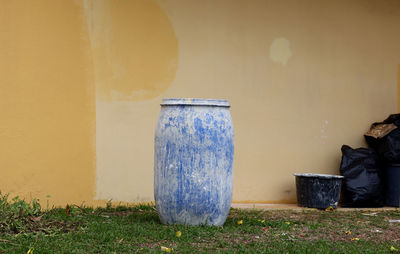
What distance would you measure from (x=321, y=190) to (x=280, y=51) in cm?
172

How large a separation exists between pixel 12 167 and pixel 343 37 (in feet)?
13.8

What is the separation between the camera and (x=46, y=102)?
586 cm

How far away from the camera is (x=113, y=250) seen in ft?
12.8

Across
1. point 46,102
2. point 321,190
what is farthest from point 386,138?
point 46,102

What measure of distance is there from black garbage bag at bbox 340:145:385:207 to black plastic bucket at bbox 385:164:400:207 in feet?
0.32

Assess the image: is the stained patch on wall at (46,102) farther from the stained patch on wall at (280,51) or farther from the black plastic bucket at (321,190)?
the black plastic bucket at (321,190)

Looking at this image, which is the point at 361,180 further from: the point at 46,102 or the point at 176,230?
the point at 46,102

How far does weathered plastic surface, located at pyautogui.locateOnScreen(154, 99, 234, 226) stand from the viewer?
482 cm

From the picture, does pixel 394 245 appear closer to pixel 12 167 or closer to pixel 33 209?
pixel 33 209

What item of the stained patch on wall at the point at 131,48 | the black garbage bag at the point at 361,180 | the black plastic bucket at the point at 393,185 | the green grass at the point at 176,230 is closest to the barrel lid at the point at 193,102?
the green grass at the point at 176,230

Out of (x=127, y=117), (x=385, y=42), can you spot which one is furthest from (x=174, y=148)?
(x=385, y=42)

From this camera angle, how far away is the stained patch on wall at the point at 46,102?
222 inches

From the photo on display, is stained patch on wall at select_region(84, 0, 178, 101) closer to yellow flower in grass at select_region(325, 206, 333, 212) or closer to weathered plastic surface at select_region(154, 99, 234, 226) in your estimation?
weathered plastic surface at select_region(154, 99, 234, 226)

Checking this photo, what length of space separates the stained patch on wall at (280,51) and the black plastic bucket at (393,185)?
1805 mm
